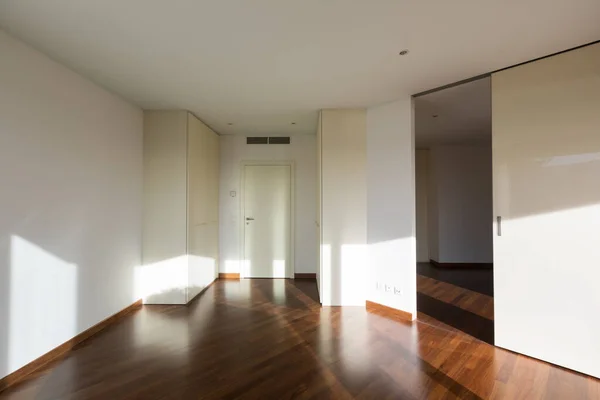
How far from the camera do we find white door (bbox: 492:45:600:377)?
6.77 ft

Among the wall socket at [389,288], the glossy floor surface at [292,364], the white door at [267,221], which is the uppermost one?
the white door at [267,221]

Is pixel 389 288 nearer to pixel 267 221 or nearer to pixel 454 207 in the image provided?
pixel 267 221

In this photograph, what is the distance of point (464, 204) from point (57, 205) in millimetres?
6288

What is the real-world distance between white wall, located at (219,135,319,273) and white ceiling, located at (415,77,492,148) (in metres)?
1.90

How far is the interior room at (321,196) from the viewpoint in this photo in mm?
1879

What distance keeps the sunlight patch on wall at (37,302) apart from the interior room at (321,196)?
15mm

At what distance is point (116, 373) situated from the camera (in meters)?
2.10

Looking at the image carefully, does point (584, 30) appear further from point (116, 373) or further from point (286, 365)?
point (116, 373)

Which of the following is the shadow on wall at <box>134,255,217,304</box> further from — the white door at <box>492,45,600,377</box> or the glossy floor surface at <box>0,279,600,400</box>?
the white door at <box>492,45,600,377</box>

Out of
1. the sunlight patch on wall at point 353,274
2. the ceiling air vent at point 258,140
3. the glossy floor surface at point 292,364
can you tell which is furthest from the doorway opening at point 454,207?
the ceiling air vent at point 258,140

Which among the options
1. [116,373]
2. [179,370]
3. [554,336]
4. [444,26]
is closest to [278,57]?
[444,26]

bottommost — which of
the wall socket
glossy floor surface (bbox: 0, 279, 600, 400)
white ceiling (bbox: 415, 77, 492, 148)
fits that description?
glossy floor surface (bbox: 0, 279, 600, 400)

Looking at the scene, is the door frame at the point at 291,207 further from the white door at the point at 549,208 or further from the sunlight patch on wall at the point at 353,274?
the white door at the point at 549,208

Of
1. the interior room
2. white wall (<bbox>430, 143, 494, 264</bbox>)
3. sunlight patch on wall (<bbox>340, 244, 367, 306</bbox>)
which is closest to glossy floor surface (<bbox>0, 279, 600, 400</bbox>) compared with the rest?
the interior room
